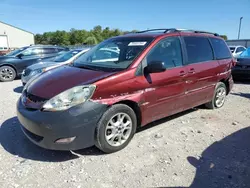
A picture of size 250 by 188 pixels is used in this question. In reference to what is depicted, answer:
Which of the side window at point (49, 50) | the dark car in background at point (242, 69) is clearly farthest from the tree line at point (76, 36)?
the dark car in background at point (242, 69)

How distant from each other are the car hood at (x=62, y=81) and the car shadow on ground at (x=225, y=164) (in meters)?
1.80

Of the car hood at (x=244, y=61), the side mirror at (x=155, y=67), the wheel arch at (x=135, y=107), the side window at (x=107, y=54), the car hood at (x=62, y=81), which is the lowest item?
the wheel arch at (x=135, y=107)

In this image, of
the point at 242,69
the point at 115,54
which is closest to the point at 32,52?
the point at 115,54

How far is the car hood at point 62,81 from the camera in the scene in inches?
120

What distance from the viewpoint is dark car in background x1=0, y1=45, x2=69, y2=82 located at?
32.0ft

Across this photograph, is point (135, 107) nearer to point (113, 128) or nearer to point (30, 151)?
point (113, 128)

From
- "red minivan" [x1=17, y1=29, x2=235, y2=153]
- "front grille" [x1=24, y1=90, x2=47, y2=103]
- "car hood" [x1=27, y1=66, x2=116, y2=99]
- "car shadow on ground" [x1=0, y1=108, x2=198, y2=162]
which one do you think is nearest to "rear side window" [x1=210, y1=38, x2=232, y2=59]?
"red minivan" [x1=17, y1=29, x2=235, y2=153]

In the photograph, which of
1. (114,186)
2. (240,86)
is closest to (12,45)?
(240,86)

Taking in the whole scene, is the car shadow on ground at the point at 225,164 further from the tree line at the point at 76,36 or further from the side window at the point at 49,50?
the tree line at the point at 76,36

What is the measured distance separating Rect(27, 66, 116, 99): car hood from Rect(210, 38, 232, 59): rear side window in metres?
3.00

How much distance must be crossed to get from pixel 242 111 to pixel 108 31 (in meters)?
73.5

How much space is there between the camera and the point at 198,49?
15.0ft

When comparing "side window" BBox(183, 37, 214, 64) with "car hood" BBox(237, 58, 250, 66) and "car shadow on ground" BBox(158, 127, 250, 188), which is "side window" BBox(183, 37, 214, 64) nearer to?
"car shadow on ground" BBox(158, 127, 250, 188)

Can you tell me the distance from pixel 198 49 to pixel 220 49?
3.42ft
